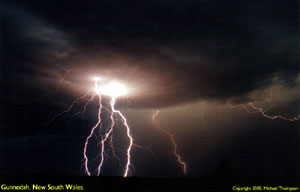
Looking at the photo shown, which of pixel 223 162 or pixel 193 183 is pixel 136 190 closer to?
pixel 193 183

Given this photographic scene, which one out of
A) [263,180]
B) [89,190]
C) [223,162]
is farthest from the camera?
[223,162]

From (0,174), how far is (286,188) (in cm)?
749

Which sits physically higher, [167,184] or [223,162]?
[223,162]

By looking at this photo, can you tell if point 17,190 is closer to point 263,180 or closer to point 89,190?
point 89,190

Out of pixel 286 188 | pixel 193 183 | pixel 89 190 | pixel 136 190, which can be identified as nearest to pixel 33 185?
pixel 89 190

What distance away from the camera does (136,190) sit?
22.2 ft

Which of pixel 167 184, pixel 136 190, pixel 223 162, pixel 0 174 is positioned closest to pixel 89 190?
pixel 136 190

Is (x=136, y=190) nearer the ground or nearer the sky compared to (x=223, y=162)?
nearer the ground

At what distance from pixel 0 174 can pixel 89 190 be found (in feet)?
8.25

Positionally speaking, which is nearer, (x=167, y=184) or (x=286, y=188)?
(x=167, y=184)

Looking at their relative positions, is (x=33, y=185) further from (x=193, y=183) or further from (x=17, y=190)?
(x=193, y=183)

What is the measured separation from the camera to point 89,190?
22.1ft

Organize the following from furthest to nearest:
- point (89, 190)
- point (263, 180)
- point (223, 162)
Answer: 1. point (223, 162)
2. point (263, 180)
3. point (89, 190)

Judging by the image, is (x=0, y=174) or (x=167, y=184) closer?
(x=167, y=184)
